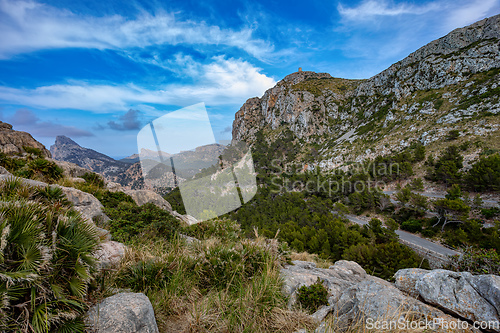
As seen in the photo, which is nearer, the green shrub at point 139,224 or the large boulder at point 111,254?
the large boulder at point 111,254

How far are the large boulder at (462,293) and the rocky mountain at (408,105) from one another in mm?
42353

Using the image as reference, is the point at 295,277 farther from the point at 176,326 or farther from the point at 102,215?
the point at 102,215

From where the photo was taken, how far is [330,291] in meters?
3.65

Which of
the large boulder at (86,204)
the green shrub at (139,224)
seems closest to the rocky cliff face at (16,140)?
the large boulder at (86,204)

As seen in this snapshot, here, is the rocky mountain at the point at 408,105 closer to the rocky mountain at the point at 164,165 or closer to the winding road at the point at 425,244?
the winding road at the point at 425,244

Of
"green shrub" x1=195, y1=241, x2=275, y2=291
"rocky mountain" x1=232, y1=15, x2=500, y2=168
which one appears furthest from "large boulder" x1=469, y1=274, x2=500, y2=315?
"rocky mountain" x1=232, y1=15, x2=500, y2=168

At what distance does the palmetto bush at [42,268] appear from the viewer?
4.73 feet

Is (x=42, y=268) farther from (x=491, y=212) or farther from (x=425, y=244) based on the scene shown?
(x=491, y=212)

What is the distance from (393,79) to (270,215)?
69031 millimetres

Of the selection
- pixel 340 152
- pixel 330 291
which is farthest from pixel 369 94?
pixel 330 291

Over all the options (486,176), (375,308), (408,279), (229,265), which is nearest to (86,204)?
(229,265)

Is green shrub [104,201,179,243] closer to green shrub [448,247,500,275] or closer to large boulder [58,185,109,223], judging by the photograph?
large boulder [58,185,109,223]

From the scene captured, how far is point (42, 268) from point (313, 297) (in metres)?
3.47

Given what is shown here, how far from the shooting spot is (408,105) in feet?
182
